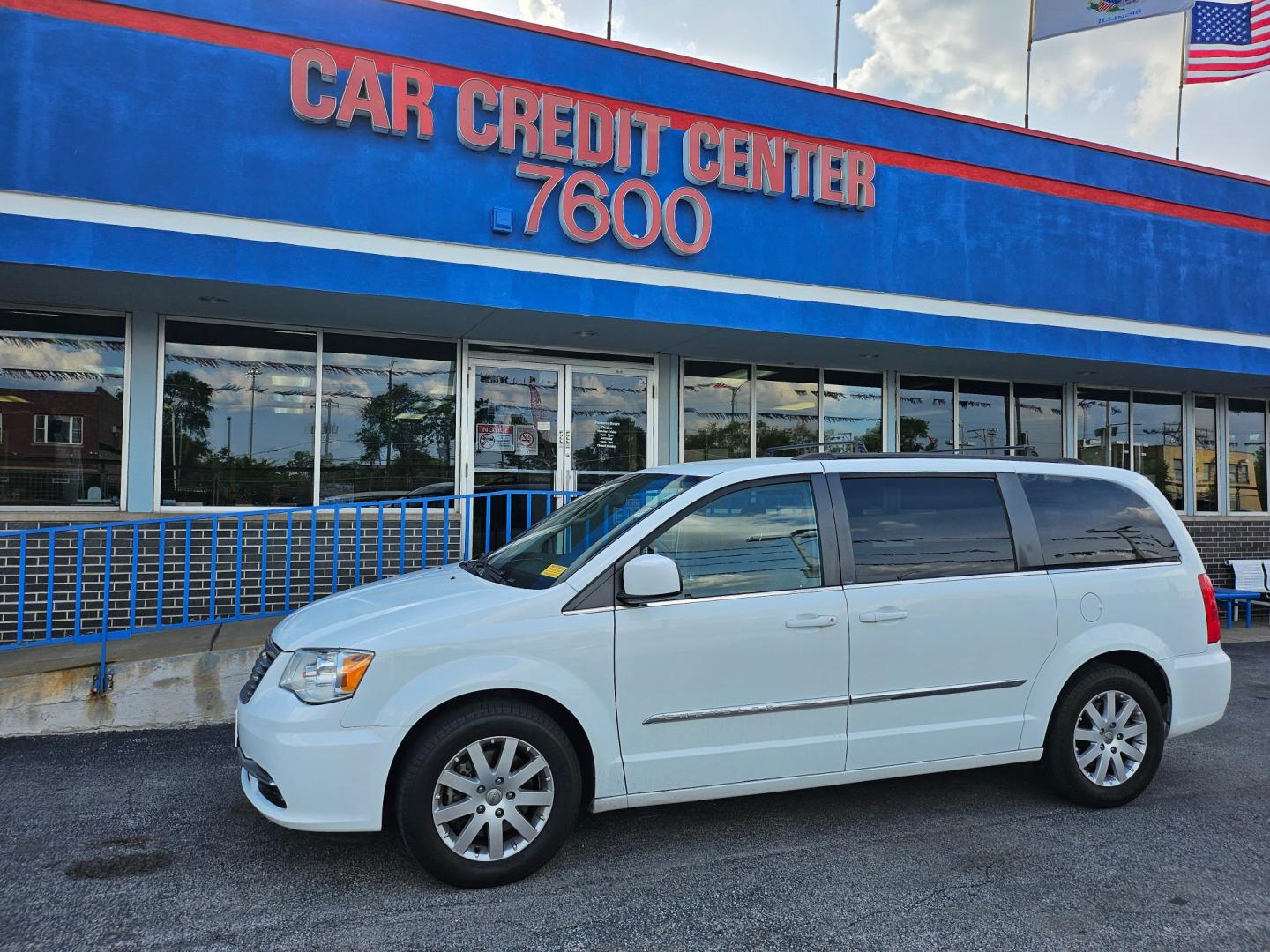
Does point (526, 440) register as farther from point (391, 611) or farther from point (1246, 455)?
point (1246, 455)

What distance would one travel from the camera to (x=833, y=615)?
3971mm

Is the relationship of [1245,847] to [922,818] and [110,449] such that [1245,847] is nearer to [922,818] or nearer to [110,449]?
[922,818]

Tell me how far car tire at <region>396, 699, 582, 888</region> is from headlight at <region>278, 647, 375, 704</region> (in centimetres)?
37

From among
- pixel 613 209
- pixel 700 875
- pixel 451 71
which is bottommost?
pixel 700 875

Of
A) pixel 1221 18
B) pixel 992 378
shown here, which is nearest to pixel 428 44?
pixel 992 378

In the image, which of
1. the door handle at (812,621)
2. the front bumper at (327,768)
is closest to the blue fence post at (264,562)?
the front bumper at (327,768)

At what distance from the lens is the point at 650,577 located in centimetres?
363

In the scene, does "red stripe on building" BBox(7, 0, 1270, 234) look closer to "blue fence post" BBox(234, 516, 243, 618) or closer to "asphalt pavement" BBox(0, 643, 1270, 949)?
"blue fence post" BBox(234, 516, 243, 618)

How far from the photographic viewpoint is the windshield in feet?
12.9

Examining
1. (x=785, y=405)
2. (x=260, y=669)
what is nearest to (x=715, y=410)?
(x=785, y=405)

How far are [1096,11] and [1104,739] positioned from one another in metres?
12.0

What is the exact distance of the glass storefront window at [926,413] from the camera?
37.7ft

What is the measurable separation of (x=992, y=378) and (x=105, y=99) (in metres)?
10.9

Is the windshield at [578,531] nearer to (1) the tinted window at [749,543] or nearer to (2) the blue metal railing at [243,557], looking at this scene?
(1) the tinted window at [749,543]
